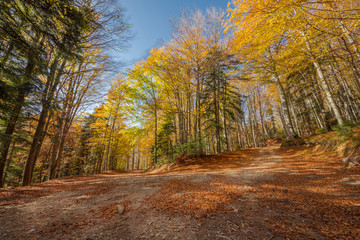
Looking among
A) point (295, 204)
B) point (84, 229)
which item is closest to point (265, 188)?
point (295, 204)

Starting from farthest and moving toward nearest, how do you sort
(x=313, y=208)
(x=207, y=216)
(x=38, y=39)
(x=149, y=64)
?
1. (x=149, y=64)
2. (x=38, y=39)
3. (x=313, y=208)
4. (x=207, y=216)

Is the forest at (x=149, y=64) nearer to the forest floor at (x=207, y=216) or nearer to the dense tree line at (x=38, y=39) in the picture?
the dense tree line at (x=38, y=39)

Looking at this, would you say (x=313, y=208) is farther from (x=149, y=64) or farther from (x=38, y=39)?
(x=149, y=64)

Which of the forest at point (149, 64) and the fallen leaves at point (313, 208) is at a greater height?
the forest at point (149, 64)

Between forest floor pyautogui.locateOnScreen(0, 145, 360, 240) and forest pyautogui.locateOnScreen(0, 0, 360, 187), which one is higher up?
forest pyautogui.locateOnScreen(0, 0, 360, 187)

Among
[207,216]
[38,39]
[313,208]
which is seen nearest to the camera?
[207,216]

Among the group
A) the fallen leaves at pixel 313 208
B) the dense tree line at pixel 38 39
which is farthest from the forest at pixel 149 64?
the fallen leaves at pixel 313 208


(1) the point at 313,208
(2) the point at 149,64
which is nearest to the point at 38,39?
(2) the point at 149,64

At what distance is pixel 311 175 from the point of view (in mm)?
4348

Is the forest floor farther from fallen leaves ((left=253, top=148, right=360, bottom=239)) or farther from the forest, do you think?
the forest

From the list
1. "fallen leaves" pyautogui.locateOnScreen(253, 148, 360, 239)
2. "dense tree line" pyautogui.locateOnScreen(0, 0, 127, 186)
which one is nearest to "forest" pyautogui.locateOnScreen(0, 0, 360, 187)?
"dense tree line" pyautogui.locateOnScreen(0, 0, 127, 186)

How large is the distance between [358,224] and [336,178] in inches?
116

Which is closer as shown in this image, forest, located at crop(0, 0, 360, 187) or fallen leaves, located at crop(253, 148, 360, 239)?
fallen leaves, located at crop(253, 148, 360, 239)

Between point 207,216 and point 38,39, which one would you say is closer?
point 207,216
